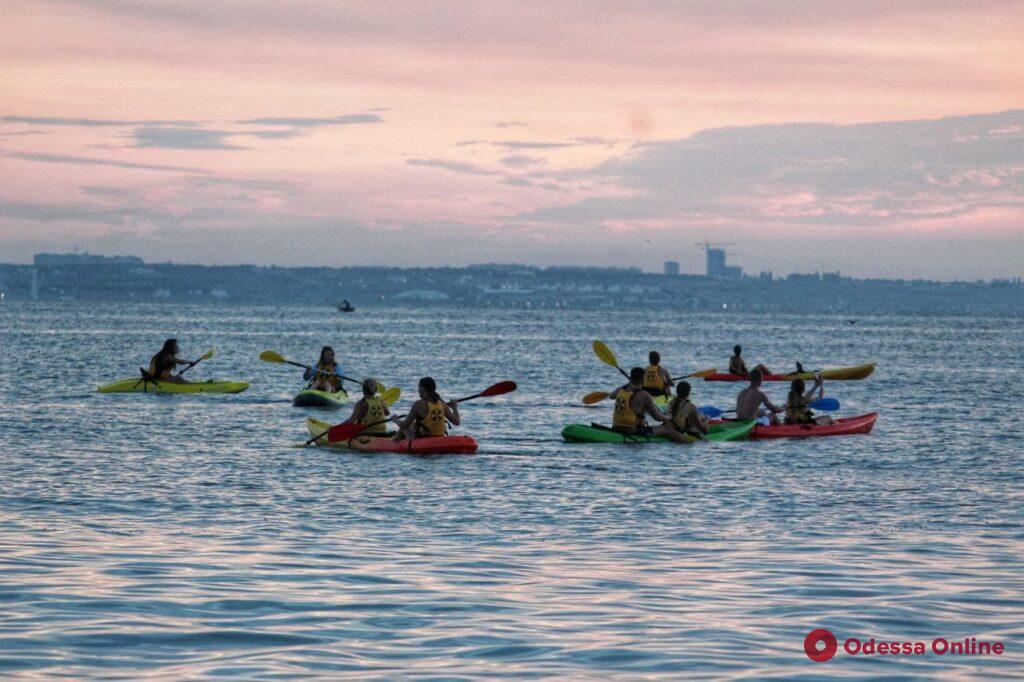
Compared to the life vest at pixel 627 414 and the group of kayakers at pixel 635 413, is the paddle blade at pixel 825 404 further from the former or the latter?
the life vest at pixel 627 414

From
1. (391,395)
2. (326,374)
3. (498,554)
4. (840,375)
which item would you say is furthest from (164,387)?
(498,554)

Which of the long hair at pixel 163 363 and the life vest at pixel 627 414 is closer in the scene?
the life vest at pixel 627 414

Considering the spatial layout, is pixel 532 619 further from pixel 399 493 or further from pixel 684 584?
pixel 399 493

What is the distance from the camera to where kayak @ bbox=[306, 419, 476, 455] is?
2484cm

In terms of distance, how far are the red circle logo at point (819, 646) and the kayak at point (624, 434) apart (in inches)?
636

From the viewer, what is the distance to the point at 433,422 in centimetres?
2500

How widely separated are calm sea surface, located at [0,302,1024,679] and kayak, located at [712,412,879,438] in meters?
0.50

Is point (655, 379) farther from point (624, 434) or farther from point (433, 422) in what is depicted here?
point (433, 422)

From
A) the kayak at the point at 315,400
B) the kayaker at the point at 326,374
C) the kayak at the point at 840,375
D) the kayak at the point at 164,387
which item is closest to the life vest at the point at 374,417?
the kayaker at the point at 326,374

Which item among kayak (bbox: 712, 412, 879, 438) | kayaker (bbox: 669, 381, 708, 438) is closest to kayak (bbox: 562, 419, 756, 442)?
kayaker (bbox: 669, 381, 708, 438)

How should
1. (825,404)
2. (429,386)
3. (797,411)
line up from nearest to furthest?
(429,386)
(797,411)
(825,404)

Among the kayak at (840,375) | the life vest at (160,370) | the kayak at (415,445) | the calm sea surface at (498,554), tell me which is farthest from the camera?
the kayak at (840,375)

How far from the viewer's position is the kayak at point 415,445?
81.5ft

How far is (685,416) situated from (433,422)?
Answer: 548 cm
